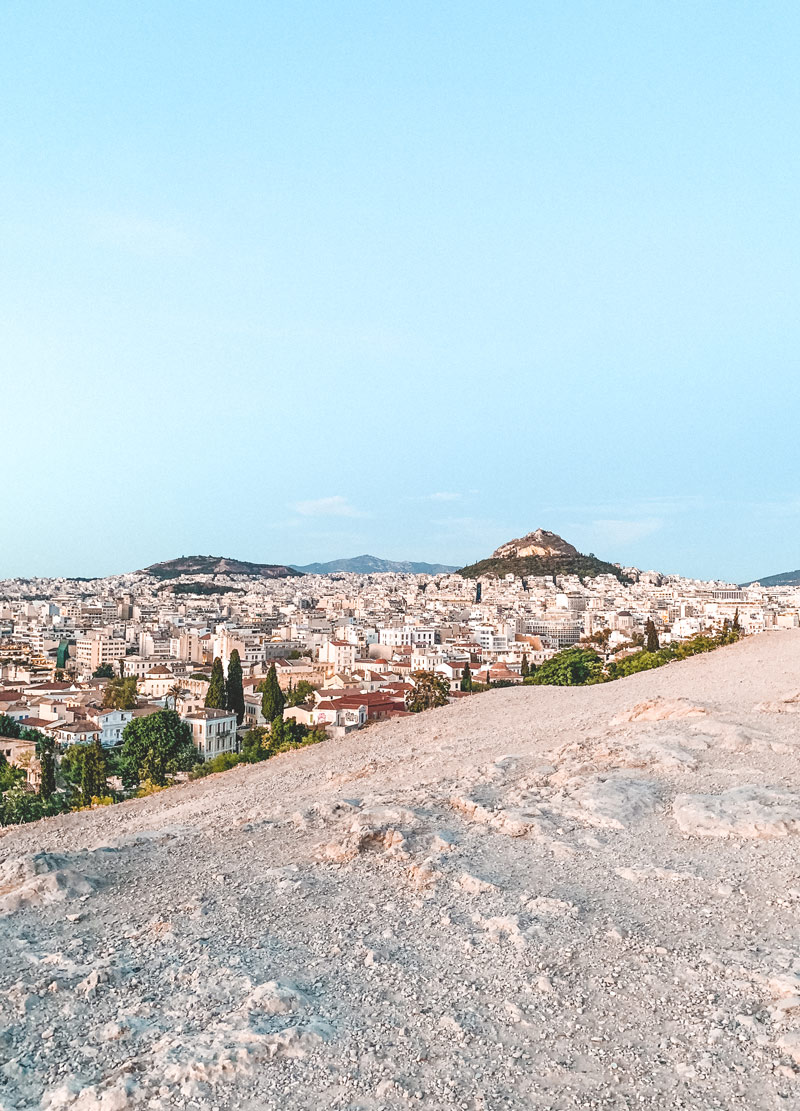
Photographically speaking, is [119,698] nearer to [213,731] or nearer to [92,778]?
[213,731]

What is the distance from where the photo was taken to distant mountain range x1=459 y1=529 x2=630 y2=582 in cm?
15300

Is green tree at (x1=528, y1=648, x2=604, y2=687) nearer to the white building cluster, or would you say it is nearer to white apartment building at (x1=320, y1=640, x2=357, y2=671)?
the white building cluster

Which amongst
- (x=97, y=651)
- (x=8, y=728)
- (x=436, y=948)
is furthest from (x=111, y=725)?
(x=97, y=651)

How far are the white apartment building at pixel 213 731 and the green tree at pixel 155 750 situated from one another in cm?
858

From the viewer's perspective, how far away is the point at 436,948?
5055 mm

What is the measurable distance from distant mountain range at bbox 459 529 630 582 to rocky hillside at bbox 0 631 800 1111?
14209 cm

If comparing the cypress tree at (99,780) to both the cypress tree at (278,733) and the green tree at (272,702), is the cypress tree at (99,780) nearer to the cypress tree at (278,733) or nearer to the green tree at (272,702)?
the cypress tree at (278,733)

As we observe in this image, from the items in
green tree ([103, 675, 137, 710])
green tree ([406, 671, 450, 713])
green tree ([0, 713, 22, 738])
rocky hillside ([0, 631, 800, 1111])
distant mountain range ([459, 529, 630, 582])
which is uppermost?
distant mountain range ([459, 529, 630, 582])

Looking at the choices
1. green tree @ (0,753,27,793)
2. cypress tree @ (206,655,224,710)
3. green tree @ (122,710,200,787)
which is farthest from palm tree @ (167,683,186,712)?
green tree @ (122,710,200,787)

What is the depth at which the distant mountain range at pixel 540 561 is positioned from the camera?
502 ft

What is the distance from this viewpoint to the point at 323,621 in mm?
102375

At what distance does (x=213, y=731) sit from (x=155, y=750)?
11849mm

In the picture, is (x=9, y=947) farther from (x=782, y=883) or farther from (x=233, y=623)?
(x=233, y=623)

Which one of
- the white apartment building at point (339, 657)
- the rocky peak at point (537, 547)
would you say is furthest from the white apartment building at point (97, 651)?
the rocky peak at point (537, 547)
